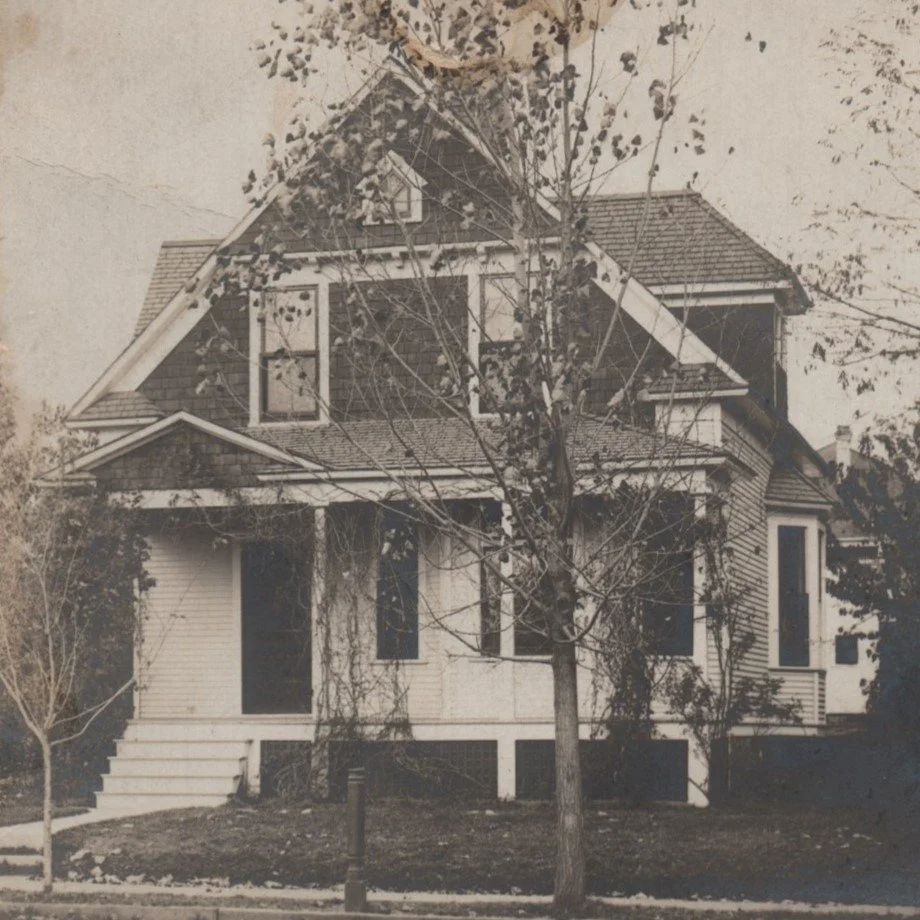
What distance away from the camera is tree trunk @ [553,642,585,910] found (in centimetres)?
1126

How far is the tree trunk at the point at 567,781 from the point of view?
11258 mm

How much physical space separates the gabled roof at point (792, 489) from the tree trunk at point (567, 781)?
12.1 ft

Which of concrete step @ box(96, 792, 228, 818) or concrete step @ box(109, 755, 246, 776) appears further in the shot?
concrete step @ box(109, 755, 246, 776)

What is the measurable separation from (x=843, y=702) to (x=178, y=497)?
6574mm

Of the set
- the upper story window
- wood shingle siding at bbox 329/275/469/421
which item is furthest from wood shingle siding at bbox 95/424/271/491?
the upper story window

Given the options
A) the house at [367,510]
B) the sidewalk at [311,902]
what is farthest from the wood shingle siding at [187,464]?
the sidewalk at [311,902]

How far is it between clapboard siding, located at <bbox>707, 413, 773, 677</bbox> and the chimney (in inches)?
54.8

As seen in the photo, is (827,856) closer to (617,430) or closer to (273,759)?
(617,430)

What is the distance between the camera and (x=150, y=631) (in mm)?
14828

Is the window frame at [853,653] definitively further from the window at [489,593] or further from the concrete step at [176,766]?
the concrete step at [176,766]

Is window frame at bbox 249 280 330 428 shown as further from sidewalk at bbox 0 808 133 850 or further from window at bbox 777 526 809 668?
window at bbox 777 526 809 668

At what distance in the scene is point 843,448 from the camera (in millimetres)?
12961

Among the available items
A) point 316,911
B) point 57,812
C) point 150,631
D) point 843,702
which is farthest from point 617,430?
point 57,812

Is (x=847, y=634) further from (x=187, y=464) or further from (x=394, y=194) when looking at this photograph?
(x=187, y=464)
